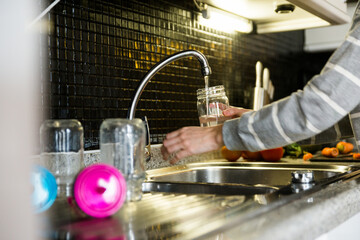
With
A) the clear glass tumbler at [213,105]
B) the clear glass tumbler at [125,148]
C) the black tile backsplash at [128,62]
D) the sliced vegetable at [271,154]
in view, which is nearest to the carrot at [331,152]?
the sliced vegetable at [271,154]

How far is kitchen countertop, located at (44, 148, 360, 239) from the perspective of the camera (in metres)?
0.70

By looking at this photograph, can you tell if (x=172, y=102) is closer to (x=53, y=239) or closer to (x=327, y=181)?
(x=327, y=181)

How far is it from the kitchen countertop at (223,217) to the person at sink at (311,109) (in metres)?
0.13

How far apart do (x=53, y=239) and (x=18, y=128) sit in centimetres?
42

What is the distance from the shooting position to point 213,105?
1.40m

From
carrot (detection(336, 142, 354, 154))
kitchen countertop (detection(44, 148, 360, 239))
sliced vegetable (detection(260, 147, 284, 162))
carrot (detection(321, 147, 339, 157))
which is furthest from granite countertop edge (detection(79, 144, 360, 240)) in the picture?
carrot (detection(336, 142, 354, 154))

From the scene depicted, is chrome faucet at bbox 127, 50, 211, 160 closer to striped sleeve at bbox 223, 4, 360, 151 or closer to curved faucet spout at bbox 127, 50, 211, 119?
curved faucet spout at bbox 127, 50, 211, 119

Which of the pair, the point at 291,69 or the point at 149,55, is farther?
the point at 291,69

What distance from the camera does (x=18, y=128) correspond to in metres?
0.30

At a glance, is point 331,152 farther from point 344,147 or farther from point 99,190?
point 99,190

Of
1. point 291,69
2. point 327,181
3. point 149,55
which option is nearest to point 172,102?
point 149,55

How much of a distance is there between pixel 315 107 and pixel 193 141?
1.00 ft

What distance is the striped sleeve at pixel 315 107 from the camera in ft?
2.91

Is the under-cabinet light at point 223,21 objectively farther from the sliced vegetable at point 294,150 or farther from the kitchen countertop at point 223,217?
the kitchen countertop at point 223,217
